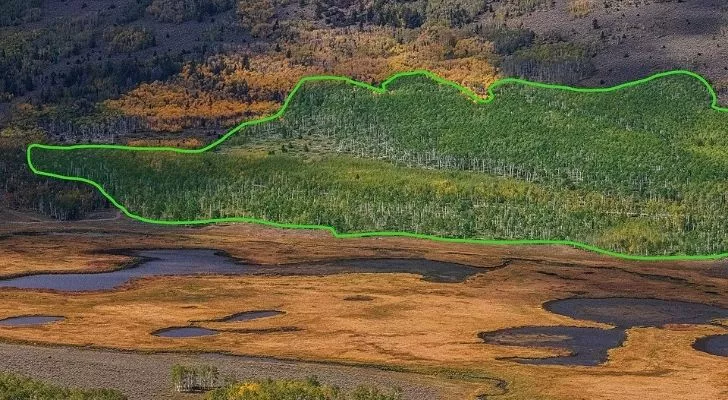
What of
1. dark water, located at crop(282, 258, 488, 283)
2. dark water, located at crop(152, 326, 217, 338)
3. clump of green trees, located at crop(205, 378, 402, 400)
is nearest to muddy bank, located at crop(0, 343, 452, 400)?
clump of green trees, located at crop(205, 378, 402, 400)

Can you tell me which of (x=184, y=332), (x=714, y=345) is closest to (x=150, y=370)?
(x=184, y=332)

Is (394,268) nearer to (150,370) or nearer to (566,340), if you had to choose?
(566,340)

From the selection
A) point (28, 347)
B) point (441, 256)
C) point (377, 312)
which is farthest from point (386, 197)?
point (28, 347)

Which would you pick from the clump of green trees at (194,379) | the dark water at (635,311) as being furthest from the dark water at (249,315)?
the clump of green trees at (194,379)

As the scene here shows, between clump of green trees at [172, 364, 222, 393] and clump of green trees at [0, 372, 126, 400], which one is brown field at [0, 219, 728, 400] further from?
clump of green trees at [0, 372, 126, 400]

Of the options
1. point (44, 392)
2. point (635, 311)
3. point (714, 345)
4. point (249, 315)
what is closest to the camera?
point (44, 392)
